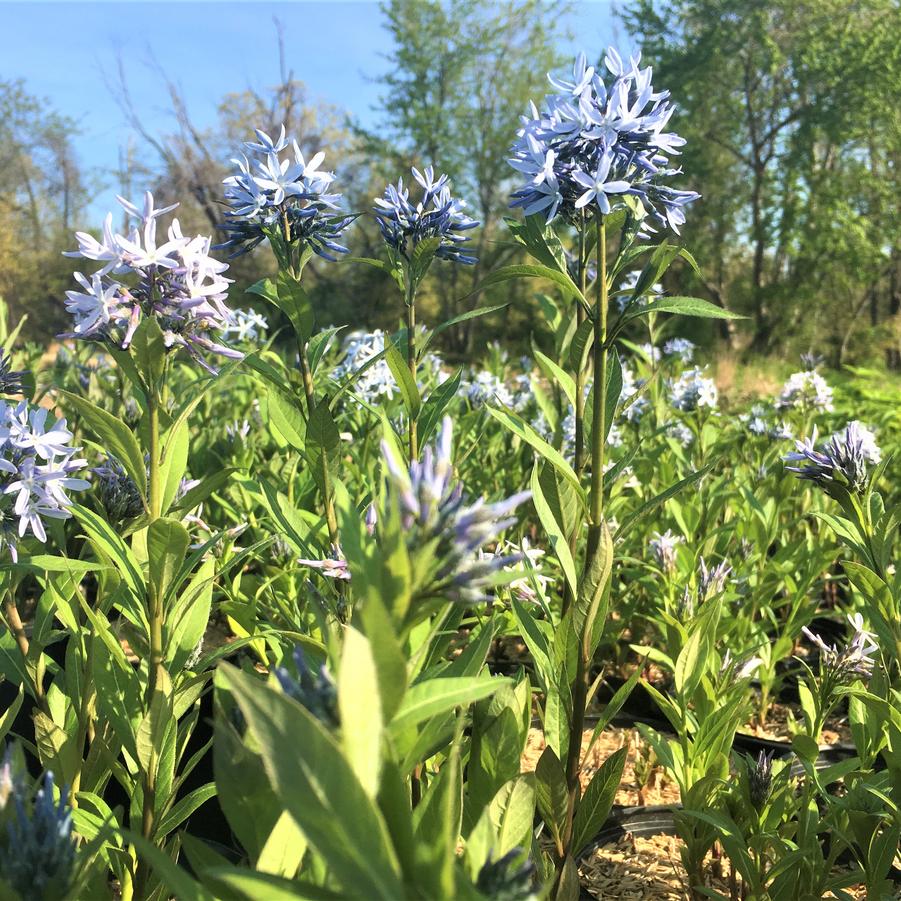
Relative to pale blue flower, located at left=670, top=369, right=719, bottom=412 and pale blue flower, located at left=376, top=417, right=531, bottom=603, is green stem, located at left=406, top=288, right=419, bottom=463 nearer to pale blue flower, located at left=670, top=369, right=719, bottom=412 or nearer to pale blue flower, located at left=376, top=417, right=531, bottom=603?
pale blue flower, located at left=376, top=417, right=531, bottom=603

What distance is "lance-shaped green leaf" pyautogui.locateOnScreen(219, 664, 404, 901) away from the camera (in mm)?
629

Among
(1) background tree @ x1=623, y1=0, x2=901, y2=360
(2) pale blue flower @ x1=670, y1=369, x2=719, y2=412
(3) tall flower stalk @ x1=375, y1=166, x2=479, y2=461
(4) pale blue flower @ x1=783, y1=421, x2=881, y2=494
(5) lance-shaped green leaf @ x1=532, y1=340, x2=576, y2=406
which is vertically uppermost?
(1) background tree @ x1=623, y1=0, x2=901, y2=360

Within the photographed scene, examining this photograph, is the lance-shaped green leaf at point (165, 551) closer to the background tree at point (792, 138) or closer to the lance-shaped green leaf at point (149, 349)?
the lance-shaped green leaf at point (149, 349)

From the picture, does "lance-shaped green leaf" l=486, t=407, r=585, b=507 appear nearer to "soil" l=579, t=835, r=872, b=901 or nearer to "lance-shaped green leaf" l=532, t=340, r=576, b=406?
"lance-shaped green leaf" l=532, t=340, r=576, b=406

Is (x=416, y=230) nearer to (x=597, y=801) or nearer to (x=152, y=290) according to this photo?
(x=152, y=290)

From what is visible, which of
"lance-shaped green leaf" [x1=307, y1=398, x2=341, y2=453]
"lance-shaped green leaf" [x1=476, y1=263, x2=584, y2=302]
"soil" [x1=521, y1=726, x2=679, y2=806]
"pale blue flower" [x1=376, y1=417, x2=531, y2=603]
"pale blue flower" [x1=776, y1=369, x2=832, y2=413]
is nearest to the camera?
"pale blue flower" [x1=376, y1=417, x2=531, y2=603]

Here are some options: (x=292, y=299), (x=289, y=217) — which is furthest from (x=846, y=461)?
(x=289, y=217)

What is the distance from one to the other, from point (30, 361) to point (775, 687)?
4198mm

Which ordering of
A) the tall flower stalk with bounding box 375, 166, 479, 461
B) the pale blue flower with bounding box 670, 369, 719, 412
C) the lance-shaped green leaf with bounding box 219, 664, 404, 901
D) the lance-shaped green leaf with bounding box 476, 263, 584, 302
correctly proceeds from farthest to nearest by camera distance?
the pale blue flower with bounding box 670, 369, 719, 412, the tall flower stalk with bounding box 375, 166, 479, 461, the lance-shaped green leaf with bounding box 476, 263, 584, 302, the lance-shaped green leaf with bounding box 219, 664, 404, 901

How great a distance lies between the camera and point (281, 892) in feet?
2.28

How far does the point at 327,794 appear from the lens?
63 centimetres

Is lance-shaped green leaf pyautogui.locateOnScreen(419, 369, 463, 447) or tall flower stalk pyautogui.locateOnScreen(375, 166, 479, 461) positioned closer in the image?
lance-shaped green leaf pyautogui.locateOnScreen(419, 369, 463, 447)

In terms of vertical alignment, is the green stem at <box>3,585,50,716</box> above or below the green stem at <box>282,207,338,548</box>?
below

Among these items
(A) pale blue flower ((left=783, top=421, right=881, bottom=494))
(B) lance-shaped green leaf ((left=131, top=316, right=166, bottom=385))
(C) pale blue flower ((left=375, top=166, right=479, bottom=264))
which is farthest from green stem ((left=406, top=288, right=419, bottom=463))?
(A) pale blue flower ((left=783, top=421, right=881, bottom=494))
